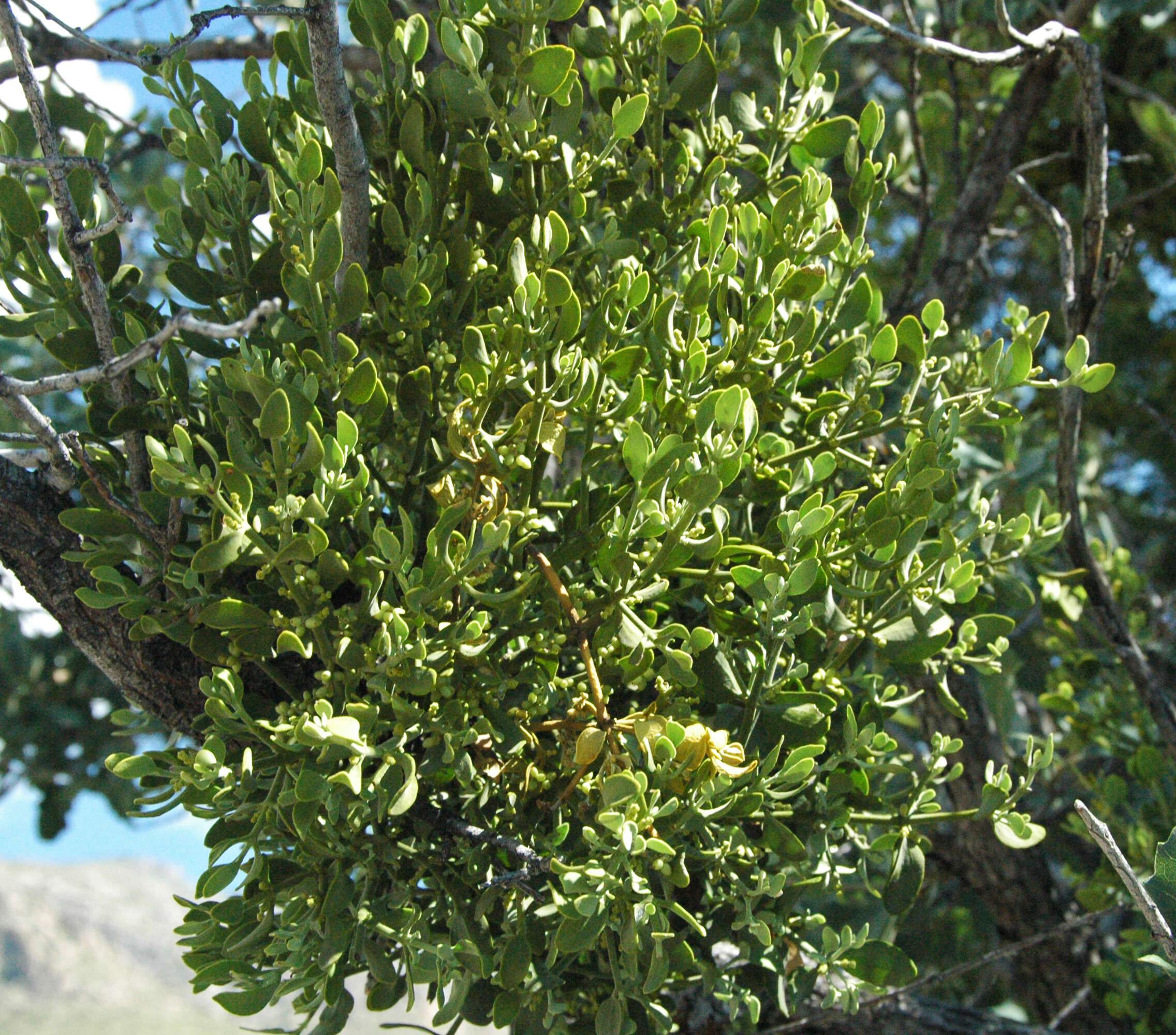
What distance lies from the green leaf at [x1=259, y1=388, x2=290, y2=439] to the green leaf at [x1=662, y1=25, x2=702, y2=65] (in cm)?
47

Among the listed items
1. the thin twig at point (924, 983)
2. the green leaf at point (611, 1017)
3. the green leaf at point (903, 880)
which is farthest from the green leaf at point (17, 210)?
the thin twig at point (924, 983)

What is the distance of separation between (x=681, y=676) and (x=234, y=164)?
1.83ft

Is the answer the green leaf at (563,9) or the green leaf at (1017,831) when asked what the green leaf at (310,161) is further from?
the green leaf at (1017,831)

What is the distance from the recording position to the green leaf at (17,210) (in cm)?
86

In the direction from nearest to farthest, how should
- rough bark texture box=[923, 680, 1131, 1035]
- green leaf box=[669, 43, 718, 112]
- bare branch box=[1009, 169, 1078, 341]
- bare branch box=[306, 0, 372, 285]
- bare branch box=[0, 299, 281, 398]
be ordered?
bare branch box=[0, 299, 281, 398], bare branch box=[306, 0, 372, 285], green leaf box=[669, 43, 718, 112], bare branch box=[1009, 169, 1078, 341], rough bark texture box=[923, 680, 1131, 1035]

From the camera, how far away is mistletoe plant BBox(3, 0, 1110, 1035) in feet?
2.48

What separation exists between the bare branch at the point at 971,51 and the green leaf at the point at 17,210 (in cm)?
87

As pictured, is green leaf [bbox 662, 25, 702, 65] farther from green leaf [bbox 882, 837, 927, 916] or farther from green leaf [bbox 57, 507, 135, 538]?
green leaf [bbox 882, 837, 927, 916]

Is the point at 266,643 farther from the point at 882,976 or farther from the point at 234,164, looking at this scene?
the point at 882,976

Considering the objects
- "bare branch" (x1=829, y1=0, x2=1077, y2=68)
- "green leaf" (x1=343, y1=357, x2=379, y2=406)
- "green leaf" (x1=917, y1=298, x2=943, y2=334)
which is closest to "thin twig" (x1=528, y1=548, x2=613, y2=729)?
"green leaf" (x1=343, y1=357, x2=379, y2=406)

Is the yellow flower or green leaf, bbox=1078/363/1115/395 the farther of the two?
green leaf, bbox=1078/363/1115/395

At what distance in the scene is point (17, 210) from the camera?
2.85 feet

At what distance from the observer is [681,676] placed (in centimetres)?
77

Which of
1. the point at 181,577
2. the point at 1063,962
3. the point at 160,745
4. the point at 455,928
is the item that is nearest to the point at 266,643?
the point at 181,577
